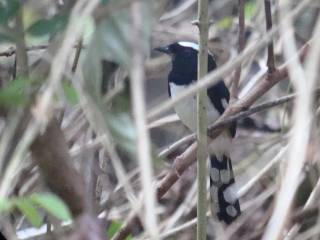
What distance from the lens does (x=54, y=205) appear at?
4.44ft

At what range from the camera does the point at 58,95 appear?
1.45 metres

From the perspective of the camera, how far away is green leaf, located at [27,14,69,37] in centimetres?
146

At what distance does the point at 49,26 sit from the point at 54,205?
0.30m

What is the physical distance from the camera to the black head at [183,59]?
3396 mm

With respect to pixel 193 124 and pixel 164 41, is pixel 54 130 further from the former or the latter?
pixel 164 41

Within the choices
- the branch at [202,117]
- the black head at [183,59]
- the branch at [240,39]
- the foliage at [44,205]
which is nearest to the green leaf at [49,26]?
the foliage at [44,205]

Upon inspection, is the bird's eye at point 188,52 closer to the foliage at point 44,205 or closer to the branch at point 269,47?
the branch at point 269,47

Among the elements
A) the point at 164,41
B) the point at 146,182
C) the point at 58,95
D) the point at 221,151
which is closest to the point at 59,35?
the point at 58,95

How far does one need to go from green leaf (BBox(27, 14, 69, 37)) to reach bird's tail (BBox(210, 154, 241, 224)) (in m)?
1.39

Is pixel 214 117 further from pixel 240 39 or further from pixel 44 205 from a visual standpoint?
pixel 44 205

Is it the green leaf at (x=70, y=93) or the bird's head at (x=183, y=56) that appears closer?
the green leaf at (x=70, y=93)

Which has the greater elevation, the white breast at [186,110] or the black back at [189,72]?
the black back at [189,72]

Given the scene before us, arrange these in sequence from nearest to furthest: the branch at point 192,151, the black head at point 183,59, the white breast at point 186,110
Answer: the branch at point 192,151 < the white breast at point 186,110 < the black head at point 183,59

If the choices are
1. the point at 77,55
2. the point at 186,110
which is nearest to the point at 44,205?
the point at 77,55
